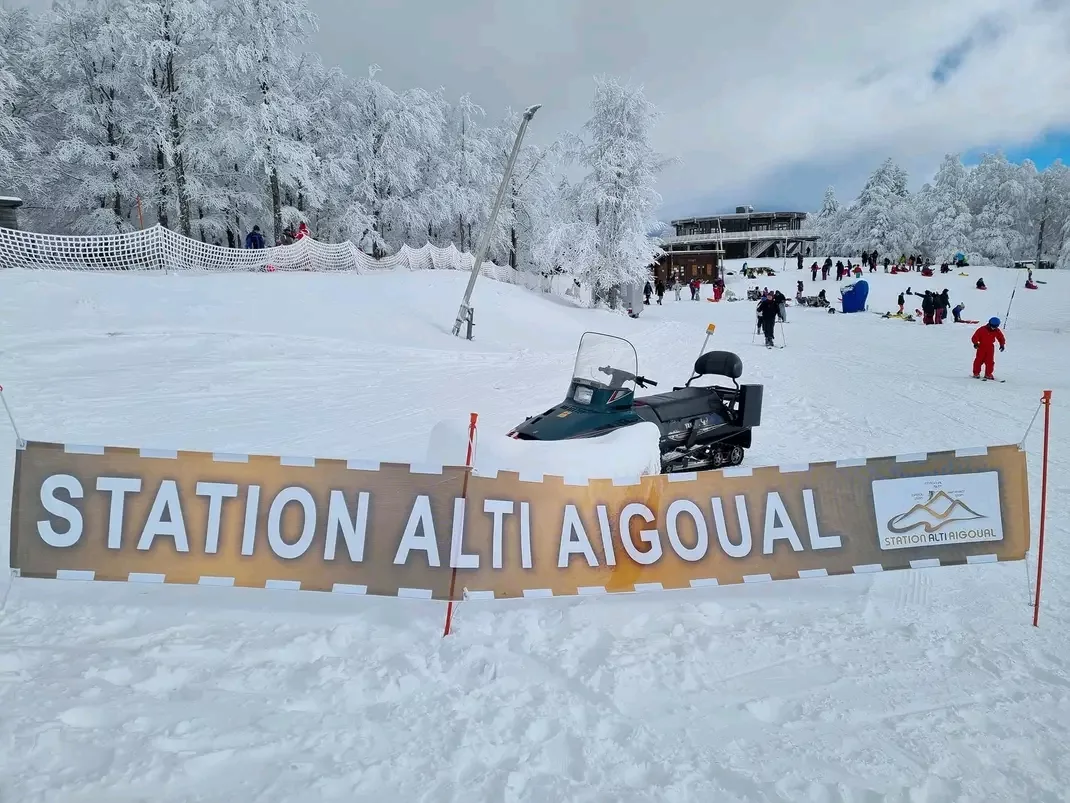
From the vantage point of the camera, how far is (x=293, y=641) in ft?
10.2

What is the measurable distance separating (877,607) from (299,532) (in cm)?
356

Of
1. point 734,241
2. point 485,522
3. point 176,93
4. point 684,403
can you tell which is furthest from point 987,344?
point 734,241

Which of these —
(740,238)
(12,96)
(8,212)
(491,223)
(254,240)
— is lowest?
(8,212)

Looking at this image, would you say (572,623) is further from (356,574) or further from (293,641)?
(293,641)

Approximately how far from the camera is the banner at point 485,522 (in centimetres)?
323

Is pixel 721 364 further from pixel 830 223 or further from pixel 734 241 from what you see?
pixel 734 241

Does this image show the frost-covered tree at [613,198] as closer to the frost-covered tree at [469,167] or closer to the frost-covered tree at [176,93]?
the frost-covered tree at [469,167]

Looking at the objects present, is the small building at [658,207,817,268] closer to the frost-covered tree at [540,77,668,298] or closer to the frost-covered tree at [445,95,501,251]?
the frost-covered tree at [445,95,501,251]

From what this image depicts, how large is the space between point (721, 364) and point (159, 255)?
17.1m

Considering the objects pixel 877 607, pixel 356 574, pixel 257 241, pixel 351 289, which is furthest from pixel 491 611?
pixel 257 241

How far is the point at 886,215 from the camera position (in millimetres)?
54719

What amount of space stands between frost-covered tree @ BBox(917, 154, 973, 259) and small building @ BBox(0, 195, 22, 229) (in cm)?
6199

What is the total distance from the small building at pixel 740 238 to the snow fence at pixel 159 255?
5856 centimetres

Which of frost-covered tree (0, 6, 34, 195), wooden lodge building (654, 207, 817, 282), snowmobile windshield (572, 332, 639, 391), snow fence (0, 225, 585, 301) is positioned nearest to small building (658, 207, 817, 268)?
wooden lodge building (654, 207, 817, 282)
